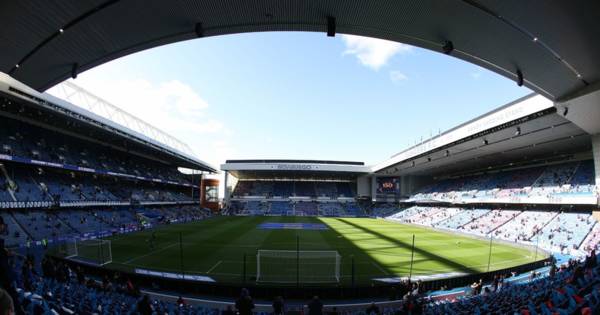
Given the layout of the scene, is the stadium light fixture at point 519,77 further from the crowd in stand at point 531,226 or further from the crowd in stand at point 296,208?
the crowd in stand at point 296,208

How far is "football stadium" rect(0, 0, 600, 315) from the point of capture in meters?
6.91

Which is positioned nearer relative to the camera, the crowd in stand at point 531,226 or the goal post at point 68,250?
the goal post at point 68,250

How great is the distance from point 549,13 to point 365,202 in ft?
244

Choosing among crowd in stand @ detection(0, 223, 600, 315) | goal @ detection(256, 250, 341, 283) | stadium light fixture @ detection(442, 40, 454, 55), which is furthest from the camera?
goal @ detection(256, 250, 341, 283)

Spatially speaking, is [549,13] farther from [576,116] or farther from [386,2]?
[576,116]

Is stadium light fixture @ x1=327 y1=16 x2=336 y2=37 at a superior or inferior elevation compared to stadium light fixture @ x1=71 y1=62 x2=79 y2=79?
superior

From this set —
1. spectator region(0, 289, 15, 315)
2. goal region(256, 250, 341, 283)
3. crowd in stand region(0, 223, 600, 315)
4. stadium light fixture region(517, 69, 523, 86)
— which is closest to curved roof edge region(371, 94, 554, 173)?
crowd in stand region(0, 223, 600, 315)

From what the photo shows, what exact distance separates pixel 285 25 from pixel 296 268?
56.9 feet

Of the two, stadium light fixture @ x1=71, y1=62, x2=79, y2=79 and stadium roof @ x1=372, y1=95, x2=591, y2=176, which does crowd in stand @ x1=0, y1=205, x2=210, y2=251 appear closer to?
stadium light fixture @ x1=71, y1=62, x2=79, y2=79

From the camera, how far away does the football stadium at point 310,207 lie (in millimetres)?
6906

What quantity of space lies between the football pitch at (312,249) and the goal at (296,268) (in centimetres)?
7

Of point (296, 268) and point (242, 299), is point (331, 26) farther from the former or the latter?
point (296, 268)

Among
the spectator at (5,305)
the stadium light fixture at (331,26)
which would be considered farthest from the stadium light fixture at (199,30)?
the spectator at (5,305)

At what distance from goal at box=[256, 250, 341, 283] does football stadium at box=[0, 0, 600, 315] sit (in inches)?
8.0
